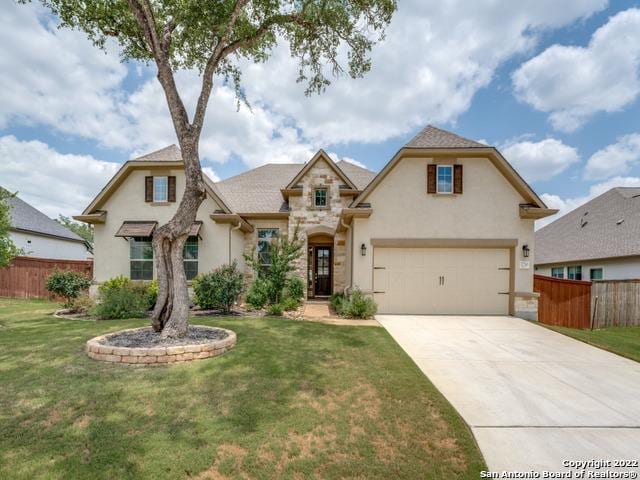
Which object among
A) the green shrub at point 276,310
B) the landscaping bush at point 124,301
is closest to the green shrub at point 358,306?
the green shrub at point 276,310

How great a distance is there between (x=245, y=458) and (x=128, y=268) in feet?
39.9

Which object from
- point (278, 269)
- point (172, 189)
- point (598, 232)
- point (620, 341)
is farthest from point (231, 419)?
point (598, 232)

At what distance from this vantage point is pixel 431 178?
10688 mm

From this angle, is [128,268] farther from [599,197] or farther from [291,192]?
[599,197]

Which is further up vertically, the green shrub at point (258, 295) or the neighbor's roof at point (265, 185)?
the neighbor's roof at point (265, 185)

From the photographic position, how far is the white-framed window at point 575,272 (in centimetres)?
1627

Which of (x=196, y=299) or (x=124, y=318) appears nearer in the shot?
(x=124, y=318)

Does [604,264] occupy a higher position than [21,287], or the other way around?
[604,264]

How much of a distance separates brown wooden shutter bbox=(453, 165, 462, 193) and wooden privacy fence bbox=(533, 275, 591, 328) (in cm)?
480

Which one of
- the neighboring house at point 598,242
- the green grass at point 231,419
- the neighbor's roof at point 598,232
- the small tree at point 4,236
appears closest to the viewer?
the green grass at point 231,419

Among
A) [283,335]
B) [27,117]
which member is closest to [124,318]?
[283,335]

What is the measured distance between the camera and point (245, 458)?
9.89 ft

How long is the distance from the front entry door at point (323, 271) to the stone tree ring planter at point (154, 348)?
27.5 ft

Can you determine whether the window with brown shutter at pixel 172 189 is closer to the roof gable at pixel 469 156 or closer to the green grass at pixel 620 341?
the roof gable at pixel 469 156
